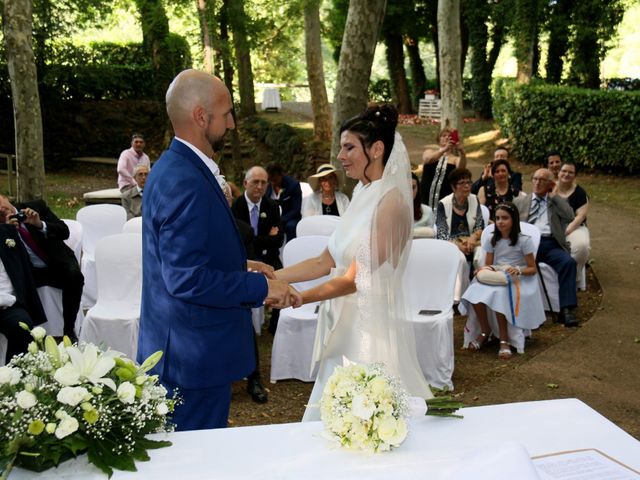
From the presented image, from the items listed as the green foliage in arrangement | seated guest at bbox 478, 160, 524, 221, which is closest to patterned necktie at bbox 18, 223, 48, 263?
seated guest at bbox 478, 160, 524, 221

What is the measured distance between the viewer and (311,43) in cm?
1886

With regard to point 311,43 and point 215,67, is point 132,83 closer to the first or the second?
point 311,43

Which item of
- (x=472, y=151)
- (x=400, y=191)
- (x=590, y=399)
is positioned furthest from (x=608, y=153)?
(x=400, y=191)

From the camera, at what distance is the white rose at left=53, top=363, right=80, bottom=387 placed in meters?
2.25

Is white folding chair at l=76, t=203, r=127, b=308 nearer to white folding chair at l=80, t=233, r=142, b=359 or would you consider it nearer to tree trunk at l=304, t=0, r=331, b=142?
white folding chair at l=80, t=233, r=142, b=359

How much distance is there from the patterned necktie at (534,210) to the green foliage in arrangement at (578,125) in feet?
34.2

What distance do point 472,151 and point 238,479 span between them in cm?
2197

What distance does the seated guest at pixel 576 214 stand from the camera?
8750mm

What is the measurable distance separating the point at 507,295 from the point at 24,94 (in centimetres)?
744

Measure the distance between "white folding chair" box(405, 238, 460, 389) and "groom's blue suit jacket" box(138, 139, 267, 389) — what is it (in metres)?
3.19

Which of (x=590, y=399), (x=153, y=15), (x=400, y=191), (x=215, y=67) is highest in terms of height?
(x=153, y=15)

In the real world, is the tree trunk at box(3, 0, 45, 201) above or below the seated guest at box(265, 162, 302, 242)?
above

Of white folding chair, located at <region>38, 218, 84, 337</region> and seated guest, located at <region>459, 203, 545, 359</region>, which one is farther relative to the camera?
seated guest, located at <region>459, 203, 545, 359</region>

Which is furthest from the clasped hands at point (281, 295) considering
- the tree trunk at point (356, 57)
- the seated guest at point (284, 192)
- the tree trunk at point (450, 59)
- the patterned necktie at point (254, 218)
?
the tree trunk at point (450, 59)
